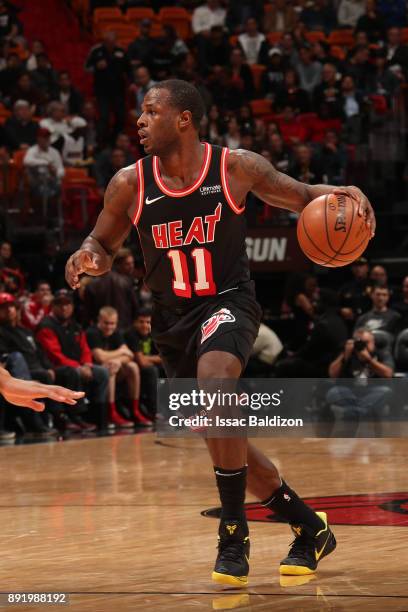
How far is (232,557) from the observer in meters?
5.70

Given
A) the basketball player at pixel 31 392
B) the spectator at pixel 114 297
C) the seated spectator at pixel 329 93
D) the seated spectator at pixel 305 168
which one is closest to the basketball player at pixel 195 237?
the basketball player at pixel 31 392

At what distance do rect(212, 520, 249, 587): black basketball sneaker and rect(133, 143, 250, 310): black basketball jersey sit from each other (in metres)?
1.11

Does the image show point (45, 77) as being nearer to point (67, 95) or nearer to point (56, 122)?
point (67, 95)

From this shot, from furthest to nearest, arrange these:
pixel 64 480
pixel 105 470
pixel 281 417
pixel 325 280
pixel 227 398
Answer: pixel 325 280 → pixel 105 470 → pixel 64 480 → pixel 281 417 → pixel 227 398

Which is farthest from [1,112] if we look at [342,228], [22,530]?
[342,228]

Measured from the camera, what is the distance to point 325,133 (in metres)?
19.3

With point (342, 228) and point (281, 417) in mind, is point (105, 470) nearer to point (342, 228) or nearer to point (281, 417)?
point (281, 417)

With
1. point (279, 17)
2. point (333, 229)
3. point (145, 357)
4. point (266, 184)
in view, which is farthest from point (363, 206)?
point (279, 17)

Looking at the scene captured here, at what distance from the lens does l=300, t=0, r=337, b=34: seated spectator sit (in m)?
23.8

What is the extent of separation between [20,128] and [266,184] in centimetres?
1374

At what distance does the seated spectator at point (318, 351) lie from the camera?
1516 centimetres

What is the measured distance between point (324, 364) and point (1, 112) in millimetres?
8127

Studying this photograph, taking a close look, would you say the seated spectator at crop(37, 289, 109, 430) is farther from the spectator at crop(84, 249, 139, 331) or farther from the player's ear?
the player's ear

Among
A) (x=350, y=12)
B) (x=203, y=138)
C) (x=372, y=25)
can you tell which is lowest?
→ (x=203, y=138)
